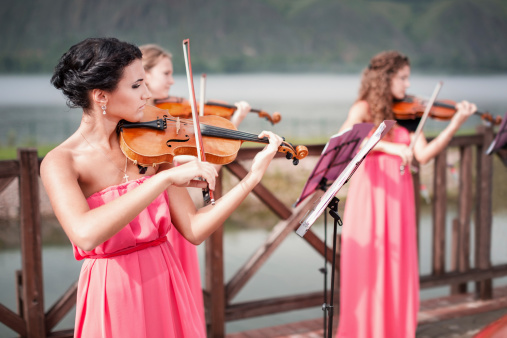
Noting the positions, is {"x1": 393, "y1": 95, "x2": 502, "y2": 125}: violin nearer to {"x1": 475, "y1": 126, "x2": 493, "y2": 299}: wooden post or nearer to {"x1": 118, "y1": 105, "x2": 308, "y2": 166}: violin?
{"x1": 475, "y1": 126, "x2": 493, "y2": 299}: wooden post

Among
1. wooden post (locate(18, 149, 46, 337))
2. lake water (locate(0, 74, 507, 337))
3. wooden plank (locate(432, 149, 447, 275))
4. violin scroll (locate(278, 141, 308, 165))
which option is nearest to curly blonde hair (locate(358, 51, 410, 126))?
wooden plank (locate(432, 149, 447, 275))

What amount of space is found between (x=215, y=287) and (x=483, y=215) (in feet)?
7.05

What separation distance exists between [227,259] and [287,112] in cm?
705

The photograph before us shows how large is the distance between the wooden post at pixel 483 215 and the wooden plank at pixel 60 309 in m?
2.90

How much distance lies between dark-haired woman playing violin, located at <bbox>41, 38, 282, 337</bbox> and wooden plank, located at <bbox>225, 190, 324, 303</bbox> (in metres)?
1.79

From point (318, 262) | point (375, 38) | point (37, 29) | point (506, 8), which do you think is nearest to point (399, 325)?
point (318, 262)

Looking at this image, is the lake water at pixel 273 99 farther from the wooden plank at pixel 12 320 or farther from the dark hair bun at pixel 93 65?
the dark hair bun at pixel 93 65

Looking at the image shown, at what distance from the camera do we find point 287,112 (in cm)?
1330

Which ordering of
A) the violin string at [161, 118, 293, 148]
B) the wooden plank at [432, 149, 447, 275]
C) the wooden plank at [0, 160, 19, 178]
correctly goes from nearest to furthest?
the violin string at [161, 118, 293, 148] → the wooden plank at [0, 160, 19, 178] → the wooden plank at [432, 149, 447, 275]

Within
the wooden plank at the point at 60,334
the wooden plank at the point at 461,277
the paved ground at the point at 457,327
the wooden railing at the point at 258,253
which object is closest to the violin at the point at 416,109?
the wooden railing at the point at 258,253

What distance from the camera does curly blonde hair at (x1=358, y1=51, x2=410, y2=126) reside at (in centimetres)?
317

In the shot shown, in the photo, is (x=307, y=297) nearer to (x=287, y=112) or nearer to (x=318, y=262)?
(x=318, y=262)

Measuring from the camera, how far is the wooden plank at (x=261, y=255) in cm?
344

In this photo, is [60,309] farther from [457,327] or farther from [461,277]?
[461,277]
